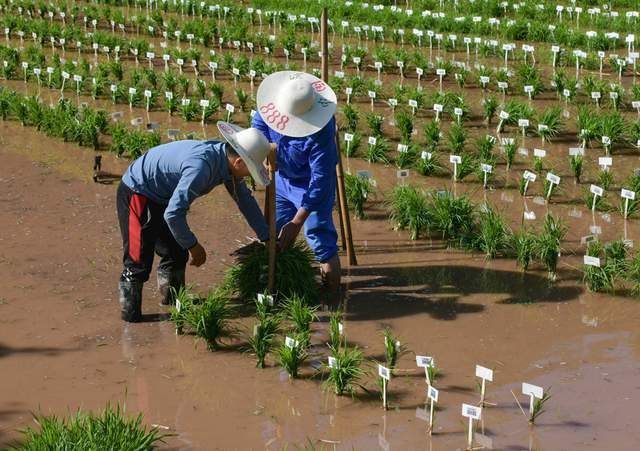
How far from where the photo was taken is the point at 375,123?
9.73 metres

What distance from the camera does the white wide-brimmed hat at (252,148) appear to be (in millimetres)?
5957

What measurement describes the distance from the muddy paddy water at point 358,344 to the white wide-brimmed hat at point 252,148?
0.97 m

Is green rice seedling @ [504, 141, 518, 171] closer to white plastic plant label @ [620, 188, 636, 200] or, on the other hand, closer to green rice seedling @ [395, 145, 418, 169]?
green rice seedling @ [395, 145, 418, 169]

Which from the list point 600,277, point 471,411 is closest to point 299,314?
point 471,411

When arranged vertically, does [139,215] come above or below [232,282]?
above

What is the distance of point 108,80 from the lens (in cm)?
1158

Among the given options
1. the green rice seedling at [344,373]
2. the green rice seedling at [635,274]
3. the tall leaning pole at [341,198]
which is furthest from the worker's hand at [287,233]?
the green rice seedling at [635,274]

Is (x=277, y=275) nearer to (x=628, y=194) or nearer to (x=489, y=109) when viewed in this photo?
(x=628, y=194)

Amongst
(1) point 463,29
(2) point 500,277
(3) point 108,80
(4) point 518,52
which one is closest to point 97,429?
(2) point 500,277

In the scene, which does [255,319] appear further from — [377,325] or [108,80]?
[108,80]

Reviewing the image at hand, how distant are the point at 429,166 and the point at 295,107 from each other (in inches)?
107

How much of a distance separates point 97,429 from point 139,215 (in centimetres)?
184

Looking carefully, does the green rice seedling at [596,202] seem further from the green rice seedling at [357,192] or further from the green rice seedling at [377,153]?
the green rice seedling at [377,153]

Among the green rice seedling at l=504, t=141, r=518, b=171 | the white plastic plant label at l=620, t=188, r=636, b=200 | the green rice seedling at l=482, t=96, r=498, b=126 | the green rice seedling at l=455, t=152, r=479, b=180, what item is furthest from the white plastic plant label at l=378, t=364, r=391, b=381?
the green rice seedling at l=482, t=96, r=498, b=126
